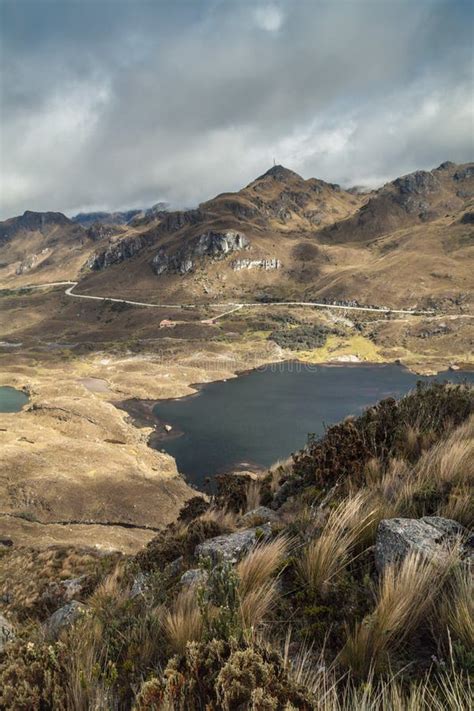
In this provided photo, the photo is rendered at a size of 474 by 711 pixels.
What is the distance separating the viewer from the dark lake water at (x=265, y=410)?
50.8 m

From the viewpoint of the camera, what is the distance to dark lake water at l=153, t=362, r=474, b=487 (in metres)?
50.8

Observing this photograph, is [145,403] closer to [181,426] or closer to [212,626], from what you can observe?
[181,426]

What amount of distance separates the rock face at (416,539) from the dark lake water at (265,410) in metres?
40.2

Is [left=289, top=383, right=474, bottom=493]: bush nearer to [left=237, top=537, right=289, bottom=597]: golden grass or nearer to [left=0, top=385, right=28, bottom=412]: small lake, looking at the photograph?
[left=237, top=537, right=289, bottom=597]: golden grass

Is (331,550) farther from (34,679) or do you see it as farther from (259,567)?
(34,679)

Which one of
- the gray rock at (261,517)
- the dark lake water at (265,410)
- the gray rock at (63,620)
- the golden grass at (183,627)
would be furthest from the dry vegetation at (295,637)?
the dark lake water at (265,410)

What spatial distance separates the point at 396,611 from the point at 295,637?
87 centimetres

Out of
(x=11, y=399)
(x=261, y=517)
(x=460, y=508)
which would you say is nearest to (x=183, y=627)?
(x=460, y=508)

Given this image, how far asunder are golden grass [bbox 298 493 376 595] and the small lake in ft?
250

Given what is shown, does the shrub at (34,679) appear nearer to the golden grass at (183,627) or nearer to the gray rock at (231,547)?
the golden grass at (183,627)

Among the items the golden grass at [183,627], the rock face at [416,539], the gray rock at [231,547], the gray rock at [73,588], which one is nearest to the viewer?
the golden grass at [183,627]

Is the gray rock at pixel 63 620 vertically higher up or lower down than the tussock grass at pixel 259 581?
lower down

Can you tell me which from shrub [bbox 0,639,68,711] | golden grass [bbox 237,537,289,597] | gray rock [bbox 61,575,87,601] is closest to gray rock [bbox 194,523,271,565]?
golden grass [bbox 237,537,289,597]

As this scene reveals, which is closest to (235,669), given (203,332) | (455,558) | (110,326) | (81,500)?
(455,558)
